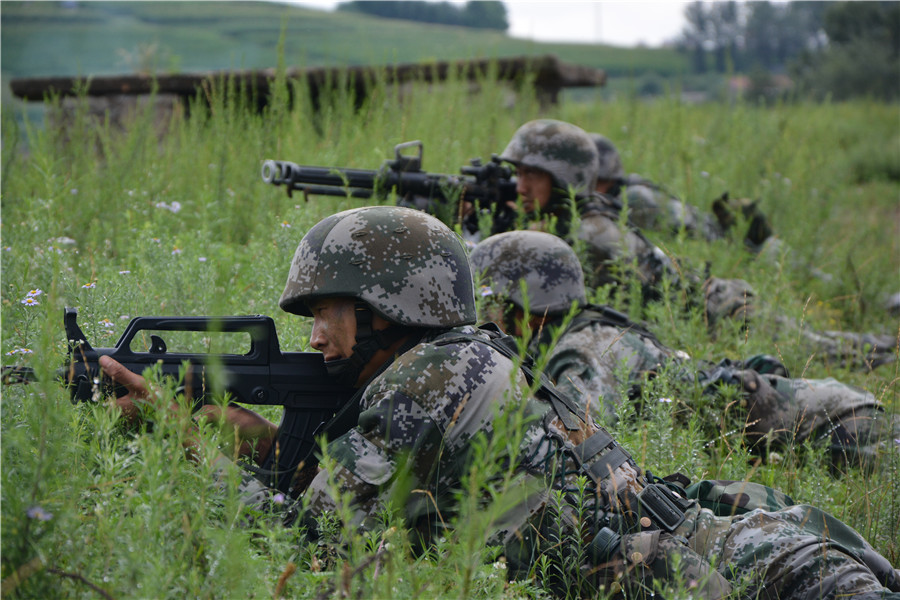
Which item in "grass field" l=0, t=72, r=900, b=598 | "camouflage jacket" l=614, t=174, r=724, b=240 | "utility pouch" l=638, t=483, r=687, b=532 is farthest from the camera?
"camouflage jacket" l=614, t=174, r=724, b=240

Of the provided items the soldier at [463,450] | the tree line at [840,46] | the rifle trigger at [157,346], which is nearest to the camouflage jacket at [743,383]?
the soldier at [463,450]

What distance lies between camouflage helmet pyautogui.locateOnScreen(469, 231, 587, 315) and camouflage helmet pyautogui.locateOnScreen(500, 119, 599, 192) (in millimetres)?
2047

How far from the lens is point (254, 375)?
275 centimetres

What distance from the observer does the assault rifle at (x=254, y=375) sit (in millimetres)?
2568

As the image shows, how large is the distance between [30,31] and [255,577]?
89.0 feet

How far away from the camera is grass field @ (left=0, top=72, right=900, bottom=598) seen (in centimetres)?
197

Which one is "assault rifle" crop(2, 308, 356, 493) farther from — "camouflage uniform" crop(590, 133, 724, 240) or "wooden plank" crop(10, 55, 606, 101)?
"wooden plank" crop(10, 55, 606, 101)

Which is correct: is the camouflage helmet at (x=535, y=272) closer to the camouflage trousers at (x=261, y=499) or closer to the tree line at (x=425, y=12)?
the camouflage trousers at (x=261, y=499)

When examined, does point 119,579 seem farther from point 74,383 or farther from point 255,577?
point 74,383

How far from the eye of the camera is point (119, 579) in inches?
77.7

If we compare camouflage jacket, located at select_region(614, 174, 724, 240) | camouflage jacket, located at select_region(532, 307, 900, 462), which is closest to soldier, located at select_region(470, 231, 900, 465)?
camouflage jacket, located at select_region(532, 307, 900, 462)

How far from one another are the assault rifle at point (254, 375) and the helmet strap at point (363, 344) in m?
0.07

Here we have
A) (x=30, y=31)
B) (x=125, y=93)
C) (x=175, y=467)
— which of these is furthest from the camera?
(x=30, y=31)

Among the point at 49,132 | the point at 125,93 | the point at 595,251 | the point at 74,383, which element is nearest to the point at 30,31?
the point at 125,93
